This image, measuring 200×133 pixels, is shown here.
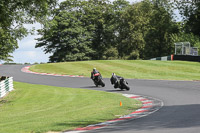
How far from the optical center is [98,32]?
2862 inches

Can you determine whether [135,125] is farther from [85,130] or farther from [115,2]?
[115,2]

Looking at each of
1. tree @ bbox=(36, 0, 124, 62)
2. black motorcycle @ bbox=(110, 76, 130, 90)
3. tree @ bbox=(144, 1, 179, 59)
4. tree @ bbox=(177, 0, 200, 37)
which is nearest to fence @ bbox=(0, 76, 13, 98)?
black motorcycle @ bbox=(110, 76, 130, 90)

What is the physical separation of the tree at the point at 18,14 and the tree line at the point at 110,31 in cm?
4040

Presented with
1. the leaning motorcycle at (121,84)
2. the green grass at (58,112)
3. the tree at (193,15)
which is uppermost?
the tree at (193,15)

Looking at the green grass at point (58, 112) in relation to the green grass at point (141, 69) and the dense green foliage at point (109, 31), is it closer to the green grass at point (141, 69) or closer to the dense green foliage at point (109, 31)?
the green grass at point (141, 69)

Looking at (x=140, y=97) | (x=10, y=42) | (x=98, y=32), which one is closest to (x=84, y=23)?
(x=98, y=32)

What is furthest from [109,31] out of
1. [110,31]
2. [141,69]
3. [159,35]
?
[141,69]

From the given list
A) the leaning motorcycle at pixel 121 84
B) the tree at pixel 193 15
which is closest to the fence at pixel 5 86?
Answer: the leaning motorcycle at pixel 121 84

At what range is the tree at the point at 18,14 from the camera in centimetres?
1875

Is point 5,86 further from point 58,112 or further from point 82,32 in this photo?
point 82,32

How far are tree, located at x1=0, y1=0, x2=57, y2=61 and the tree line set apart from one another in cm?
4040

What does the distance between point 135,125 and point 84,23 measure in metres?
62.3

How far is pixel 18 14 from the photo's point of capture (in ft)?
67.7

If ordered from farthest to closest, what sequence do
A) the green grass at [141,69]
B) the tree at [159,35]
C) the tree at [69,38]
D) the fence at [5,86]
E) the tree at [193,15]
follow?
the tree at [159,35]
the tree at [69,38]
the green grass at [141,69]
the fence at [5,86]
the tree at [193,15]
